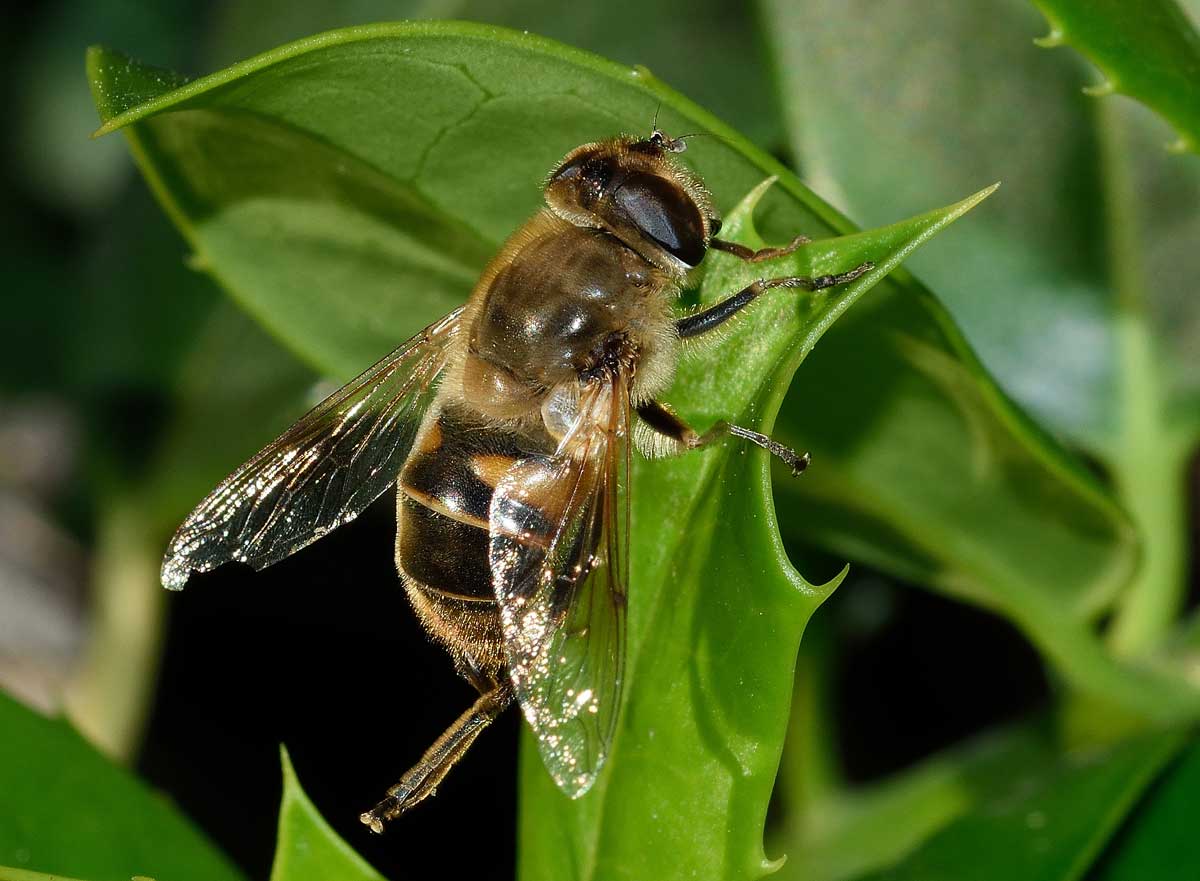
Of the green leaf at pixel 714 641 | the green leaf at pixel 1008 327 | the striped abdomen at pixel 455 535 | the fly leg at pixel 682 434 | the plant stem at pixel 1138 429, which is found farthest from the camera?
the plant stem at pixel 1138 429

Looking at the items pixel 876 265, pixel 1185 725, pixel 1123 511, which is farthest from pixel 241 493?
pixel 1185 725

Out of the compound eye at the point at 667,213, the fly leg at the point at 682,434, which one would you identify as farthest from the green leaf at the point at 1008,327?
the compound eye at the point at 667,213

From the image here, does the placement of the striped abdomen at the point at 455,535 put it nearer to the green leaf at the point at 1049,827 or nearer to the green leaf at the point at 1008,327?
the green leaf at the point at 1008,327

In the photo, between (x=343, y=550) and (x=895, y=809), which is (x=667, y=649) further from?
(x=343, y=550)

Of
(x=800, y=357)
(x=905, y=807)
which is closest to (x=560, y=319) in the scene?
(x=800, y=357)

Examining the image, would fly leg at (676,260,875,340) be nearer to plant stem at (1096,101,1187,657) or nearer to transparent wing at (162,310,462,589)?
transparent wing at (162,310,462,589)

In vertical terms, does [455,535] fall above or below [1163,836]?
above

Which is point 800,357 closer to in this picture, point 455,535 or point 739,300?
point 739,300
